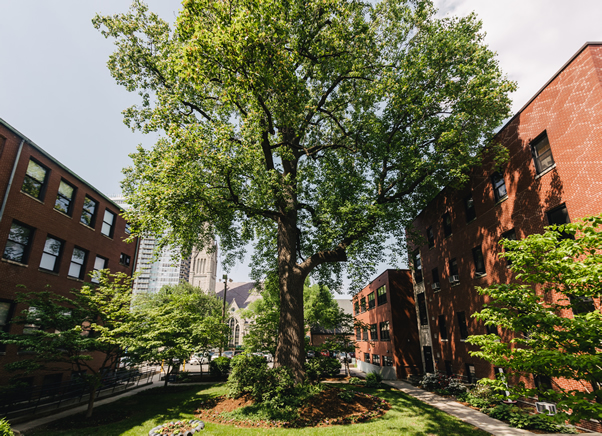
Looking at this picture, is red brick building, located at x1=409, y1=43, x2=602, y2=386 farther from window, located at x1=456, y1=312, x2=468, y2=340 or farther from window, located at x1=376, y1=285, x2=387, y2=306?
window, located at x1=376, y1=285, x2=387, y2=306

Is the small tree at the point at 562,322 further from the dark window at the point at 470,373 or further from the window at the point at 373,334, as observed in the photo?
the window at the point at 373,334

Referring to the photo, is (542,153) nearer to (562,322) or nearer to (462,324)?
(562,322)

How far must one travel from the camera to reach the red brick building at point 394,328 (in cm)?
2564

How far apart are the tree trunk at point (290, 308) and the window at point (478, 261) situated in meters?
10.6

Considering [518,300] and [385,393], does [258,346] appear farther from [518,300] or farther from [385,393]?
[518,300]

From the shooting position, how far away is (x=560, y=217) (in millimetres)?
11406

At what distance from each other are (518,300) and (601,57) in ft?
35.1

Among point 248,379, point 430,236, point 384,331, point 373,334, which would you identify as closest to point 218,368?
point 248,379

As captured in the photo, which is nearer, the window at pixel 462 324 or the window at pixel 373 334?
the window at pixel 462 324

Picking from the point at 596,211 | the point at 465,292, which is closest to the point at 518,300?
the point at 596,211

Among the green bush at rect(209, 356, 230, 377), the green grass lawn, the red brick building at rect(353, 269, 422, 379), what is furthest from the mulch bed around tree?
the red brick building at rect(353, 269, 422, 379)

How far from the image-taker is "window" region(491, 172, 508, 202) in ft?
48.7

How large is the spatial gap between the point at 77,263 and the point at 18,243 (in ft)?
15.0

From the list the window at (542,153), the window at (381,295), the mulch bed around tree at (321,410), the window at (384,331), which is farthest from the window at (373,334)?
the window at (542,153)
